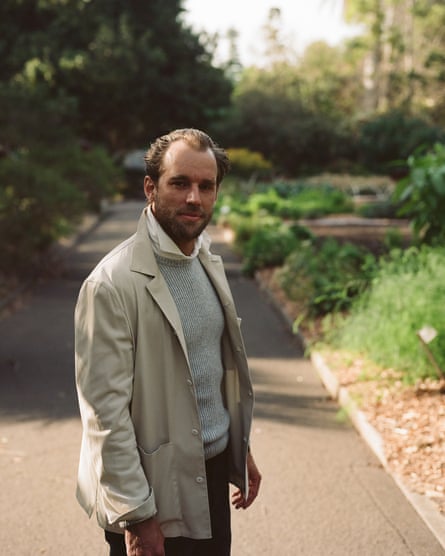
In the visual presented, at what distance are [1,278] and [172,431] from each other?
39.7 feet

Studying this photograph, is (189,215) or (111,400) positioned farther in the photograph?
(189,215)

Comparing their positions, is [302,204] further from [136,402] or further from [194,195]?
[136,402]

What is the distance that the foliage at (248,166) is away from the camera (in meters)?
41.1

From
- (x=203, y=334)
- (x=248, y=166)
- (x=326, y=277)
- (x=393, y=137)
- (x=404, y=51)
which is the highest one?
(x=404, y=51)

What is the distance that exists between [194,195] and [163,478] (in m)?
0.94

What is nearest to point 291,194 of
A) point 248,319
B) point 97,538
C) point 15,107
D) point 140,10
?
point 140,10

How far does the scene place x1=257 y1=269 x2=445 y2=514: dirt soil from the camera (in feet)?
16.6

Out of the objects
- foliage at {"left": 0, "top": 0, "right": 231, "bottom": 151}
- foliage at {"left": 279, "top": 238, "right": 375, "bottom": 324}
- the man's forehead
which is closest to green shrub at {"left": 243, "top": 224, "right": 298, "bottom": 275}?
foliage at {"left": 279, "top": 238, "right": 375, "bottom": 324}

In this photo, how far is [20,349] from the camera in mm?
9125

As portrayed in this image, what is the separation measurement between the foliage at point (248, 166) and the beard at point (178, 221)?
38135 millimetres

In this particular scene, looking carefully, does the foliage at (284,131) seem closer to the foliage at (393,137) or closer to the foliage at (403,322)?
the foliage at (393,137)

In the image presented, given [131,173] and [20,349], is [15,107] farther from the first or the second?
[131,173]

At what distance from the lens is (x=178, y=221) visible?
2.54 metres

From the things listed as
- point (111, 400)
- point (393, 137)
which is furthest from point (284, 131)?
point (111, 400)
